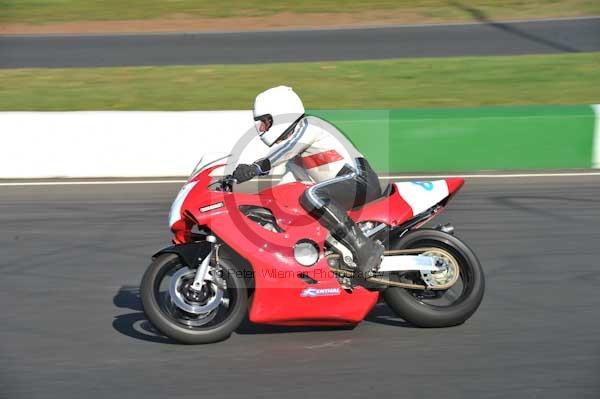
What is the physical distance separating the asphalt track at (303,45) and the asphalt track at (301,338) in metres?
11.0

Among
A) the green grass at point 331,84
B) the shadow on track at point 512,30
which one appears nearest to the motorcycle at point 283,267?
the green grass at point 331,84

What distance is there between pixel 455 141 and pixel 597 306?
4.94 meters

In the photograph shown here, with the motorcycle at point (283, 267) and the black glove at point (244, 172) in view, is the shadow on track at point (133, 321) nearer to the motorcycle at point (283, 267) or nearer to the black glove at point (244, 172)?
the motorcycle at point (283, 267)

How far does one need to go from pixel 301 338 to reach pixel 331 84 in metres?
9.85

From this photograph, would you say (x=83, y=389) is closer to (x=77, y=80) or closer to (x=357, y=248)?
(x=357, y=248)

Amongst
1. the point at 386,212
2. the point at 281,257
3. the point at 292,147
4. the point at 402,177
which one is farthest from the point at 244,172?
the point at 402,177

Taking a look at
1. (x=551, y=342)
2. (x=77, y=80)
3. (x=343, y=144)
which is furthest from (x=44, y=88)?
(x=551, y=342)

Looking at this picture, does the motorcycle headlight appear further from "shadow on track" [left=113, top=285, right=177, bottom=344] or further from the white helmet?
"shadow on track" [left=113, top=285, right=177, bottom=344]

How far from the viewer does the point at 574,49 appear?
63.8 feet

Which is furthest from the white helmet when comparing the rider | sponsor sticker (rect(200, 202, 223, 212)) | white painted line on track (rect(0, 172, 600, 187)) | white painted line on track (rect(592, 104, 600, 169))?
white painted line on track (rect(592, 104, 600, 169))

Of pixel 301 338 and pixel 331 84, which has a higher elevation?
pixel 301 338

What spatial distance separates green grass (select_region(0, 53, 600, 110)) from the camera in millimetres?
14586

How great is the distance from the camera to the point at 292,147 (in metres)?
6.01

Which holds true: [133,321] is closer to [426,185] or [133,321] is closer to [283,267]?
[283,267]
